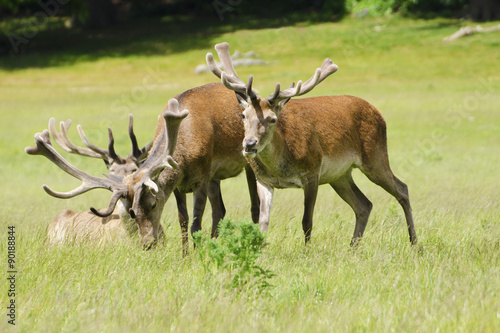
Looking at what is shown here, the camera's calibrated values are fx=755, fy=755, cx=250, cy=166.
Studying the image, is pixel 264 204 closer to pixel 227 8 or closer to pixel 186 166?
pixel 186 166

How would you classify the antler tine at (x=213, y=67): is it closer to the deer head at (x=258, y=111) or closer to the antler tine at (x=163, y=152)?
the deer head at (x=258, y=111)

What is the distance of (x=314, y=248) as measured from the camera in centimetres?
686

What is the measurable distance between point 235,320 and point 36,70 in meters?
38.7

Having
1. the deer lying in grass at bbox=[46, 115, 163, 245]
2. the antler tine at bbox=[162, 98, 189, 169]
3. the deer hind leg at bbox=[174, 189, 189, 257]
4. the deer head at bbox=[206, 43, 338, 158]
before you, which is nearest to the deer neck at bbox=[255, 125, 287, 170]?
the deer head at bbox=[206, 43, 338, 158]

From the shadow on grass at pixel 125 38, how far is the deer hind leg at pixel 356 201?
3511 centimetres

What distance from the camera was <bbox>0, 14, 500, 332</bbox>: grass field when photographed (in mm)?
4688

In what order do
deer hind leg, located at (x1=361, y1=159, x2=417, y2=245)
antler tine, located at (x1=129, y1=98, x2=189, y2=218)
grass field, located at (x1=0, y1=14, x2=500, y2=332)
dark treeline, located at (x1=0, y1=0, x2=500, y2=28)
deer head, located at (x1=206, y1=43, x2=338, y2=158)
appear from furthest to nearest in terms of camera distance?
dark treeline, located at (x1=0, y1=0, x2=500, y2=28) → deer hind leg, located at (x1=361, y1=159, x2=417, y2=245) → antler tine, located at (x1=129, y1=98, x2=189, y2=218) → deer head, located at (x1=206, y1=43, x2=338, y2=158) → grass field, located at (x1=0, y1=14, x2=500, y2=332)

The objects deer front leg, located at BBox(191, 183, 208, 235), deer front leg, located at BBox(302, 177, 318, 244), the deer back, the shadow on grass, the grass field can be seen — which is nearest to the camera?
the grass field

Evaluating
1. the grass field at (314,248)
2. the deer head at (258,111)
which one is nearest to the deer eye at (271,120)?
the deer head at (258,111)

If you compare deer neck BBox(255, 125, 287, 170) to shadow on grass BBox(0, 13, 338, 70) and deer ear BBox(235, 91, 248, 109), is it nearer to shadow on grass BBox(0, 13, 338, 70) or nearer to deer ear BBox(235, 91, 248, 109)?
deer ear BBox(235, 91, 248, 109)

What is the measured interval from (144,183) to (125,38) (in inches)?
1733

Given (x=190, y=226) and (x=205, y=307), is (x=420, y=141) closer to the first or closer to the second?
(x=190, y=226)

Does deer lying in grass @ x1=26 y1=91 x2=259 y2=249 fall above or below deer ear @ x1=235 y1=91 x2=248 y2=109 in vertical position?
below

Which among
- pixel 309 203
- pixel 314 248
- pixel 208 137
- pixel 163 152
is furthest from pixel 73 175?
pixel 314 248
